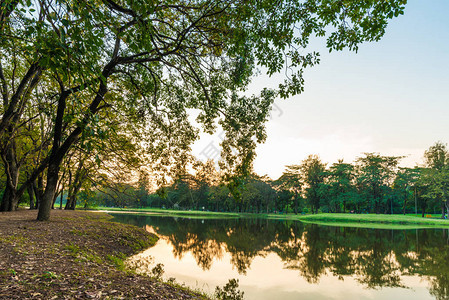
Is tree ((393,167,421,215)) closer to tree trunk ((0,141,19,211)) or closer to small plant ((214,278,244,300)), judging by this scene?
small plant ((214,278,244,300))

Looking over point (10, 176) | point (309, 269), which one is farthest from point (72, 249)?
point (10, 176)

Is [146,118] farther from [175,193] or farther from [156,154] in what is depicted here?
[175,193]

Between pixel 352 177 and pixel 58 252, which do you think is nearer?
pixel 58 252

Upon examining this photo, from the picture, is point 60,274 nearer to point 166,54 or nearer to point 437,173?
point 166,54

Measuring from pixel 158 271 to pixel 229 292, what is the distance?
12.5 feet

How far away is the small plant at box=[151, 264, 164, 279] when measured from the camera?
35.1ft

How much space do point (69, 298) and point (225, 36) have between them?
35.1ft

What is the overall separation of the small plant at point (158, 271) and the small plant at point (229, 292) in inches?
110

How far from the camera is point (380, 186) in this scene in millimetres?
76812

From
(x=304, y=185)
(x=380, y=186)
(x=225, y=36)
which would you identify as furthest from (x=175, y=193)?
(x=225, y=36)

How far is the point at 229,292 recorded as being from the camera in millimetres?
9523

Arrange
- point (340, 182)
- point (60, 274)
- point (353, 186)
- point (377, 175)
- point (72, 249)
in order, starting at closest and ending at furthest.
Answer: point (60, 274), point (72, 249), point (377, 175), point (340, 182), point (353, 186)

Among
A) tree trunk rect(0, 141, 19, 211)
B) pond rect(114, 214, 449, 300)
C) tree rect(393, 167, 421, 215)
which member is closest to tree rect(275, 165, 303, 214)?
tree rect(393, 167, 421, 215)

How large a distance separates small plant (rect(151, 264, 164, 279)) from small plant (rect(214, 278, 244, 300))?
110 inches
